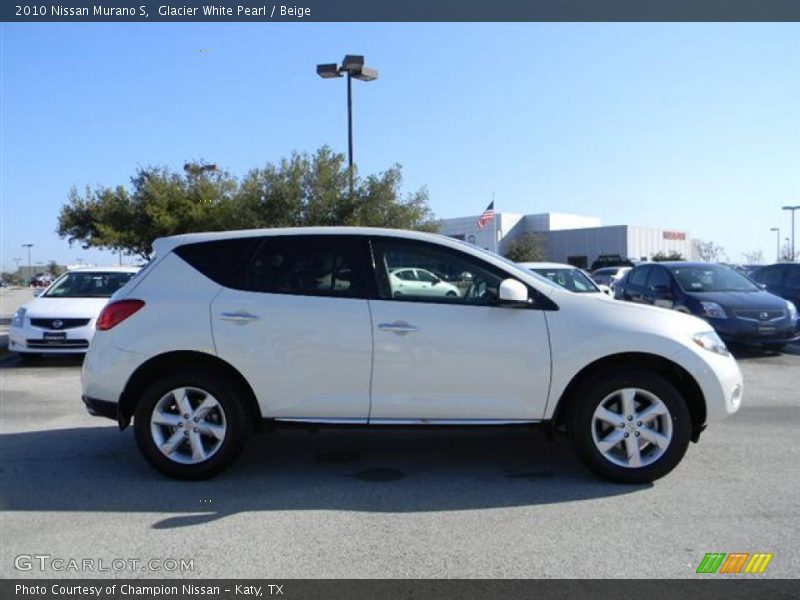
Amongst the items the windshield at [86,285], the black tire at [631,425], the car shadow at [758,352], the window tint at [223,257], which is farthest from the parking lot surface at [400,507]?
the windshield at [86,285]

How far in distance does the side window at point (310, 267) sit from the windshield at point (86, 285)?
25.4 ft

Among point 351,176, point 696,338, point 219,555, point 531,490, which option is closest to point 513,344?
point 531,490

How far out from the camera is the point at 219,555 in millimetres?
3805

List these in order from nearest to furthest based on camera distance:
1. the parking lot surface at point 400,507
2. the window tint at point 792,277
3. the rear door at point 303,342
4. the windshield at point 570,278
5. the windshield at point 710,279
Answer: the parking lot surface at point 400,507 → the rear door at point 303,342 → the windshield at point 710,279 → the windshield at point 570,278 → the window tint at point 792,277

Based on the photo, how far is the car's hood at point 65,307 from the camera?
10773mm

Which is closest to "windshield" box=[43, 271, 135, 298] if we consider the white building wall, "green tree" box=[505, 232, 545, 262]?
"green tree" box=[505, 232, 545, 262]

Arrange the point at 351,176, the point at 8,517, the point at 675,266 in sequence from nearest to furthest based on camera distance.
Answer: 1. the point at 8,517
2. the point at 675,266
3. the point at 351,176

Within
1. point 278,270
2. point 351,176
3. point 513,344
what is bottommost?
point 513,344

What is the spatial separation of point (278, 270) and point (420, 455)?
1.96 metres

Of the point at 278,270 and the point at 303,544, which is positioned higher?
the point at 278,270

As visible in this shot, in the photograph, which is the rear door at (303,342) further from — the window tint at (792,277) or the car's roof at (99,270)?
the window tint at (792,277)

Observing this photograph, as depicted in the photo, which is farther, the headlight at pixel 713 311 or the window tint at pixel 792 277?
the window tint at pixel 792 277
